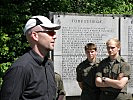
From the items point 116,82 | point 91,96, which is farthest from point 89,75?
point 116,82

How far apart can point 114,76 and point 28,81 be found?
3141mm

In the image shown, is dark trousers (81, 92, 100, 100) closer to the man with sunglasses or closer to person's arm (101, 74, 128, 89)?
person's arm (101, 74, 128, 89)

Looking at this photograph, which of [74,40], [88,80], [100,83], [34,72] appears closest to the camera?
[34,72]

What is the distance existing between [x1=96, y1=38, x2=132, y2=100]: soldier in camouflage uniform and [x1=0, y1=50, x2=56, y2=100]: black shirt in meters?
2.80

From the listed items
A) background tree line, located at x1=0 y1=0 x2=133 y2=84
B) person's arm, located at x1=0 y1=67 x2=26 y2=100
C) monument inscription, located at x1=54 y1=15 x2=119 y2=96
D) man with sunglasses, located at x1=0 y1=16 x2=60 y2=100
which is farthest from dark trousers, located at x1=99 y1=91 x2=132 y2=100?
background tree line, located at x1=0 y1=0 x2=133 y2=84

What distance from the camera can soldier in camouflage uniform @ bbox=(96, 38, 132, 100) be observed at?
5773 millimetres

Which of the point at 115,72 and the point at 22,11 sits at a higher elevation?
the point at 22,11

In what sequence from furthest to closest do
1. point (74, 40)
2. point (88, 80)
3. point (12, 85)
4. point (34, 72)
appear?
point (74, 40) → point (88, 80) → point (34, 72) → point (12, 85)

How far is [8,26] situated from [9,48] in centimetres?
61

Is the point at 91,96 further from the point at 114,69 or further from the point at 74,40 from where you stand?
the point at 74,40

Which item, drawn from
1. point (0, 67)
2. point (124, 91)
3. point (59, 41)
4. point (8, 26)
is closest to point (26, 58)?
point (124, 91)

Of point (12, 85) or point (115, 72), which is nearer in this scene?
point (12, 85)

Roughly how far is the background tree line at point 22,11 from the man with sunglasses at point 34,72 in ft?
23.1

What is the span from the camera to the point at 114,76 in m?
5.86
